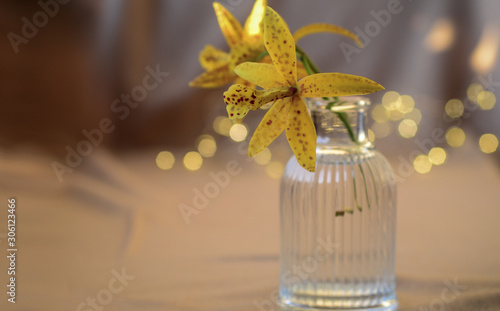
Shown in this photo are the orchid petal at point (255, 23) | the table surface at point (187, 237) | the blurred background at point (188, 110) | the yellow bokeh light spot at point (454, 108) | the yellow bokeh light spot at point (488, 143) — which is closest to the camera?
the orchid petal at point (255, 23)

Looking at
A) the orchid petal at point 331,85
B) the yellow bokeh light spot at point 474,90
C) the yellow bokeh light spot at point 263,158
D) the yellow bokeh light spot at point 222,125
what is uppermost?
the yellow bokeh light spot at point 474,90

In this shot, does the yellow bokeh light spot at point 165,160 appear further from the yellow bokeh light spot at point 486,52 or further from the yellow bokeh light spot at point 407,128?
the yellow bokeh light spot at point 486,52

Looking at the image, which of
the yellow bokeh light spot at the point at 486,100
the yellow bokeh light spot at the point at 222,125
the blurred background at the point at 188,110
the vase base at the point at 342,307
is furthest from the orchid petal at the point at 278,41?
the yellow bokeh light spot at the point at 486,100

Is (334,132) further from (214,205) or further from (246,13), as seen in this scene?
(246,13)

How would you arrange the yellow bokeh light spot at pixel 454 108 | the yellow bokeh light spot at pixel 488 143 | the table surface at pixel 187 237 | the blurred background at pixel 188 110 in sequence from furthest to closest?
1. the yellow bokeh light spot at pixel 454 108
2. the yellow bokeh light spot at pixel 488 143
3. the blurred background at pixel 188 110
4. the table surface at pixel 187 237

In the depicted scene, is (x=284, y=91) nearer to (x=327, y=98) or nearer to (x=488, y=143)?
(x=327, y=98)

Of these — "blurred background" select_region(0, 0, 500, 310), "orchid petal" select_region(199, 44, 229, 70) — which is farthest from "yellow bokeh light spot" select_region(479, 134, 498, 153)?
"orchid petal" select_region(199, 44, 229, 70)

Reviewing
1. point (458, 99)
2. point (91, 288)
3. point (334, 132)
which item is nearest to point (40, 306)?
point (91, 288)
